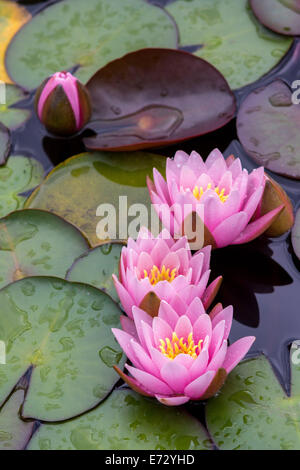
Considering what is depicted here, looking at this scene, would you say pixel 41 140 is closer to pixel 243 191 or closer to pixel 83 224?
pixel 83 224

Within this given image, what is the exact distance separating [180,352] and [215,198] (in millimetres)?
498

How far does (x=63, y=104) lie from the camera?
8.08ft

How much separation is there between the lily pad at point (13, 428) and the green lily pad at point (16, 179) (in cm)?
79

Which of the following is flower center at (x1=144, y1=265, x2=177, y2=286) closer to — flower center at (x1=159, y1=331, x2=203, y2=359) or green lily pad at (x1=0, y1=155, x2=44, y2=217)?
flower center at (x1=159, y1=331, x2=203, y2=359)

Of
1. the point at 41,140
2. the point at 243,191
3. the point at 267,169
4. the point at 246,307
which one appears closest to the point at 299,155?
the point at 267,169

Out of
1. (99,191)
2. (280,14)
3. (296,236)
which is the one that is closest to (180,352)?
(296,236)

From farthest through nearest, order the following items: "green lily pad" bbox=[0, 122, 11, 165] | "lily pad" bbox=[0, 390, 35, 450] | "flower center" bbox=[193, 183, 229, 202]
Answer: "green lily pad" bbox=[0, 122, 11, 165]
"flower center" bbox=[193, 183, 229, 202]
"lily pad" bbox=[0, 390, 35, 450]

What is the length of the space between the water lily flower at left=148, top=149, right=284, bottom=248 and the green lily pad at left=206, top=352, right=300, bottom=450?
1.46 feet

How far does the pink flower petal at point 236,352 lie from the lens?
6.05ft

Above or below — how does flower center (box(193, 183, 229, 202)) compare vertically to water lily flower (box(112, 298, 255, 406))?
above

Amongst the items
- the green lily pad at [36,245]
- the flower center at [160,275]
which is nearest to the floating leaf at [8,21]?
the green lily pad at [36,245]

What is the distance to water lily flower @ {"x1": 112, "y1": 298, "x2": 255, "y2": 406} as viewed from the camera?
1.76m

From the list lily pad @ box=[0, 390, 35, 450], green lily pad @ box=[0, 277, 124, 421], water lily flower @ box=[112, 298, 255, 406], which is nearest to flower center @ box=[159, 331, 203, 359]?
water lily flower @ box=[112, 298, 255, 406]

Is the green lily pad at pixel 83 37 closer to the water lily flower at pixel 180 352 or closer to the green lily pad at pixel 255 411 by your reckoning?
the water lily flower at pixel 180 352
